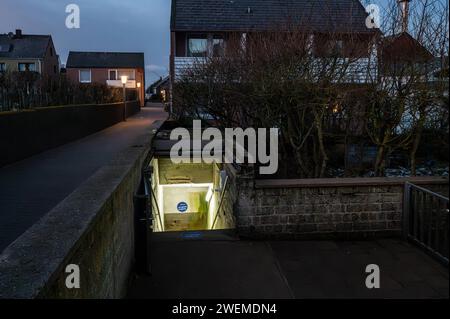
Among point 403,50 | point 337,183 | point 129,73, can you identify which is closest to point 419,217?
point 337,183

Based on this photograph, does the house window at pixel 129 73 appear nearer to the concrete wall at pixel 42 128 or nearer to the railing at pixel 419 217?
the concrete wall at pixel 42 128

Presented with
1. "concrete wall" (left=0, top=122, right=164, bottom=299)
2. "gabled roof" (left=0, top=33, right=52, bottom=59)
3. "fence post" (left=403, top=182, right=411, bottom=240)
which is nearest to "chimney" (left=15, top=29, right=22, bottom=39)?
"gabled roof" (left=0, top=33, right=52, bottom=59)

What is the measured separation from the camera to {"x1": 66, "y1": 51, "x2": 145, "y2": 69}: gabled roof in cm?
5575

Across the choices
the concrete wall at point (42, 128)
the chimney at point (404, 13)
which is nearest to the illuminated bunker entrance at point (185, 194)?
the concrete wall at point (42, 128)

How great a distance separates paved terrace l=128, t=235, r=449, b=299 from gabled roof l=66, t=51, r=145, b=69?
5204 centimetres

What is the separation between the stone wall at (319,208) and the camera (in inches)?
289

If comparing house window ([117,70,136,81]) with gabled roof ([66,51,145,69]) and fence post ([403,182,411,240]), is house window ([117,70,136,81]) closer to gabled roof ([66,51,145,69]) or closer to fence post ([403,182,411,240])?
gabled roof ([66,51,145,69])

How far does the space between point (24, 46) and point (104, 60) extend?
9193 millimetres

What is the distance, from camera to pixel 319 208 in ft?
24.2

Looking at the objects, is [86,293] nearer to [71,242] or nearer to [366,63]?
[71,242]

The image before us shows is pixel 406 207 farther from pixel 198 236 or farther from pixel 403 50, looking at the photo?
pixel 198 236

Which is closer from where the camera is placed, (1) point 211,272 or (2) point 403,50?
(1) point 211,272

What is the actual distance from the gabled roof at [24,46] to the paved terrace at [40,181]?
4455 centimetres
